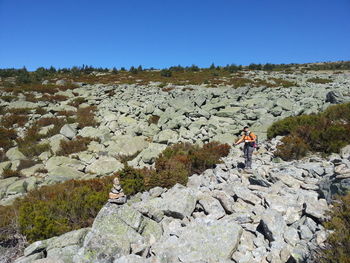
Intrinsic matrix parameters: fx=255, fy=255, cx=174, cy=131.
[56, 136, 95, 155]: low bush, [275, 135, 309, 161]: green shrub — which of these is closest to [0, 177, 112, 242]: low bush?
[56, 136, 95, 155]: low bush

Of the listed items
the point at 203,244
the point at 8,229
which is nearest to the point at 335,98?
the point at 203,244

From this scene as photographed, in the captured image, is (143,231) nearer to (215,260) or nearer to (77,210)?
(215,260)

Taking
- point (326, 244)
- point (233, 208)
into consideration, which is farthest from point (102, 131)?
point (326, 244)

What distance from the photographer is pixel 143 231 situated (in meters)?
4.80

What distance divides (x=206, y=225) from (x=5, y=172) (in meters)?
8.95

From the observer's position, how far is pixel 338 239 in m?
3.42

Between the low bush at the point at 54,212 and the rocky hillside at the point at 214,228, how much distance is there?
22.5 inches

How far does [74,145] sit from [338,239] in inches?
450

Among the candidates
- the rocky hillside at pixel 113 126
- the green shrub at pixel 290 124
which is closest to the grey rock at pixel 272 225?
the rocky hillside at pixel 113 126

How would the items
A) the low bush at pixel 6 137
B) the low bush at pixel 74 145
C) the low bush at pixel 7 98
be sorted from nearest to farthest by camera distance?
1. the low bush at pixel 74 145
2. the low bush at pixel 6 137
3. the low bush at pixel 7 98

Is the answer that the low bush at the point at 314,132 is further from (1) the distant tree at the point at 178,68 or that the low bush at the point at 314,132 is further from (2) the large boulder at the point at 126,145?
(1) the distant tree at the point at 178,68

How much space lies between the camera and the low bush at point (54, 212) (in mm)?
5311

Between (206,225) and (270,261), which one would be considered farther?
(206,225)

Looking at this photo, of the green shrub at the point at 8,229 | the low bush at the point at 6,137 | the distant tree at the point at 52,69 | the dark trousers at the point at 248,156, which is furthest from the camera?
the distant tree at the point at 52,69
